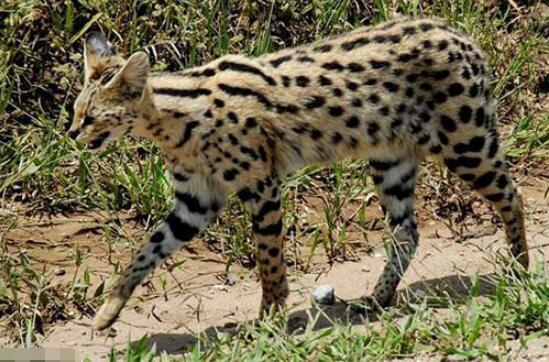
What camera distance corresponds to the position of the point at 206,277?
834cm

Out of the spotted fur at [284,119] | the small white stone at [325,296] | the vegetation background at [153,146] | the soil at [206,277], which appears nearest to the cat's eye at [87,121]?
the spotted fur at [284,119]

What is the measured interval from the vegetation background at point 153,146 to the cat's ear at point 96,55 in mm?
1130

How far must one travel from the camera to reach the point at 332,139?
7.84 metres

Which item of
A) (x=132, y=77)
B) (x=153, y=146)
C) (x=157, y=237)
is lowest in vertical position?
(x=157, y=237)

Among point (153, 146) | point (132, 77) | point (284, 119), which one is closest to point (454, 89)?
point (284, 119)

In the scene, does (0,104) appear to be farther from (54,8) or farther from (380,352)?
(380,352)

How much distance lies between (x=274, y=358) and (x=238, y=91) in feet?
5.37

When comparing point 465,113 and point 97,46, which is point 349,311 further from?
point 97,46

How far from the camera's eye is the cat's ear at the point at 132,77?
Answer: 7.35 meters

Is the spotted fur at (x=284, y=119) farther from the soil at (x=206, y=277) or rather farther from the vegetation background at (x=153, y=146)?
the vegetation background at (x=153, y=146)

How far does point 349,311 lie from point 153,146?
195cm

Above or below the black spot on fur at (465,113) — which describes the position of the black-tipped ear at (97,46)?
above

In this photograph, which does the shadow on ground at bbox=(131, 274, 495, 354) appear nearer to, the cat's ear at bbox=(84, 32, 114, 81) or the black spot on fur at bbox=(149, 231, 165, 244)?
the black spot on fur at bbox=(149, 231, 165, 244)

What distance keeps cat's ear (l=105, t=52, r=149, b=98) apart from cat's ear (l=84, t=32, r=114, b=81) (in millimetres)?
157
